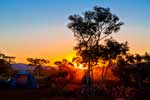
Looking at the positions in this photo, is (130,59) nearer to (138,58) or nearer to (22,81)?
(138,58)

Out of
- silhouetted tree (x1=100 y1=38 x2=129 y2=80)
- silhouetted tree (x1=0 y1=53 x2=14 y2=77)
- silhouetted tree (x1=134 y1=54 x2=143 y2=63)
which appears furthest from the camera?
silhouetted tree (x1=0 y1=53 x2=14 y2=77)

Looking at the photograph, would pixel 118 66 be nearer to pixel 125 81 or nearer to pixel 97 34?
pixel 125 81

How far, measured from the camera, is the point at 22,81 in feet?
128

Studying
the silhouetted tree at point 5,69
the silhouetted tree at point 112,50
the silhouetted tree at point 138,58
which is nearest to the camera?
the silhouetted tree at point 112,50

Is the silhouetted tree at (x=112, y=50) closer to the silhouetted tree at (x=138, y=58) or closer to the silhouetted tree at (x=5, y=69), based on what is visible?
the silhouetted tree at (x=138, y=58)

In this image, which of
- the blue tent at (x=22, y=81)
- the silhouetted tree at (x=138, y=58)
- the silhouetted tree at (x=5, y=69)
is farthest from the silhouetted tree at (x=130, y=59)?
the silhouetted tree at (x=5, y=69)

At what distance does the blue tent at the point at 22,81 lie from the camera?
38.1 metres

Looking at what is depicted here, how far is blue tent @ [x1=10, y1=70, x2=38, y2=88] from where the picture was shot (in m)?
38.1

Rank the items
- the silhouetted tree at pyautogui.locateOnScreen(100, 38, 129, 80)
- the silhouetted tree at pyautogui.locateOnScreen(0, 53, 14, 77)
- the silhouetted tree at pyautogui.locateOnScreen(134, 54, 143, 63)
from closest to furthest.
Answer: the silhouetted tree at pyautogui.locateOnScreen(100, 38, 129, 80) → the silhouetted tree at pyautogui.locateOnScreen(134, 54, 143, 63) → the silhouetted tree at pyautogui.locateOnScreen(0, 53, 14, 77)

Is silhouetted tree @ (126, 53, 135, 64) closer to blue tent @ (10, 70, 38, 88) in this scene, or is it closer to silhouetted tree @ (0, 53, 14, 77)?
blue tent @ (10, 70, 38, 88)

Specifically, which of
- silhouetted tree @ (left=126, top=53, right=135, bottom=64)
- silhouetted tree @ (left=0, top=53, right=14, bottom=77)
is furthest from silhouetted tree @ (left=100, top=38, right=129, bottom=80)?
silhouetted tree @ (left=0, top=53, right=14, bottom=77)

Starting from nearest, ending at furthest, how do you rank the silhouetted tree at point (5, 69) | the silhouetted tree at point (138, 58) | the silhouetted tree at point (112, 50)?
the silhouetted tree at point (112, 50), the silhouetted tree at point (138, 58), the silhouetted tree at point (5, 69)

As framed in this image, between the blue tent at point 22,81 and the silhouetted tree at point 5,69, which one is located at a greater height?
the silhouetted tree at point 5,69

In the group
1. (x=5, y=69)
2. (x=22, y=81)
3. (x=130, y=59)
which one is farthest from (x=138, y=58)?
(x=5, y=69)
